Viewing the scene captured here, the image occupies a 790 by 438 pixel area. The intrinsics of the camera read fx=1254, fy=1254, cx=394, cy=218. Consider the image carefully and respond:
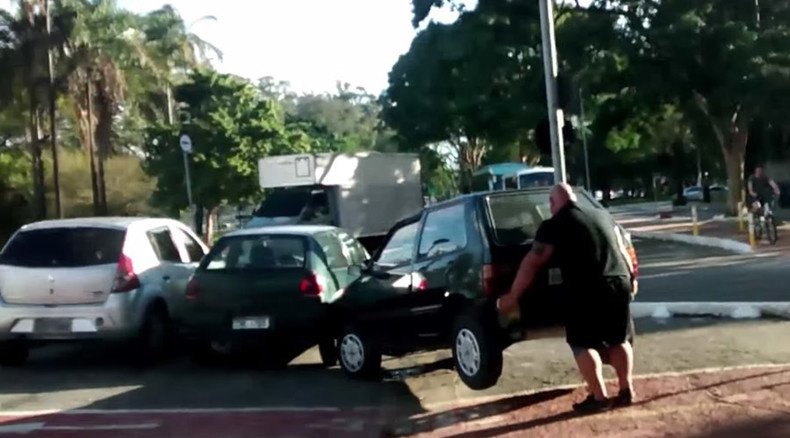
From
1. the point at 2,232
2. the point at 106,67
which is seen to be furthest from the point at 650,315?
the point at 2,232

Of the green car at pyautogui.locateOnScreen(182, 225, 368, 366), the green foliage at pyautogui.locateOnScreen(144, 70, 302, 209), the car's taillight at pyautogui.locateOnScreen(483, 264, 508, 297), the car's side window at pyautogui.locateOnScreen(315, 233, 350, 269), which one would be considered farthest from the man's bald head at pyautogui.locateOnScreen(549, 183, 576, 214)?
the green foliage at pyautogui.locateOnScreen(144, 70, 302, 209)

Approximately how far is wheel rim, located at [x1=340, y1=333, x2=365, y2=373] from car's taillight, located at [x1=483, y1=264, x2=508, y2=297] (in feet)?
7.80

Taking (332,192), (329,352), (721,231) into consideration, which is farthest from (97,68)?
(329,352)

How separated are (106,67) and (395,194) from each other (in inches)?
511

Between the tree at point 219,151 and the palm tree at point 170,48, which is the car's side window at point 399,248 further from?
the tree at point 219,151

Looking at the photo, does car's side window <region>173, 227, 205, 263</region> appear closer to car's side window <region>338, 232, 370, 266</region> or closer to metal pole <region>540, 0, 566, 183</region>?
car's side window <region>338, 232, 370, 266</region>

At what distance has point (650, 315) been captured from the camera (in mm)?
15500

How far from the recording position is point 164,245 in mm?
14727

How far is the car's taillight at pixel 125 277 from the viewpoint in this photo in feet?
43.3

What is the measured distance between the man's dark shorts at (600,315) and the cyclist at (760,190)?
1767cm

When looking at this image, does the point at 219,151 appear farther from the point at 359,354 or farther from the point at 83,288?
→ the point at 359,354

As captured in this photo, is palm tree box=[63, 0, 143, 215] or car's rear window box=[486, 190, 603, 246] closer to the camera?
car's rear window box=[486, 190, 603, 246]

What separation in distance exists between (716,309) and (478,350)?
19.1ft

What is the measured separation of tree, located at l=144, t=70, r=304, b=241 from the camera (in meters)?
52.5
